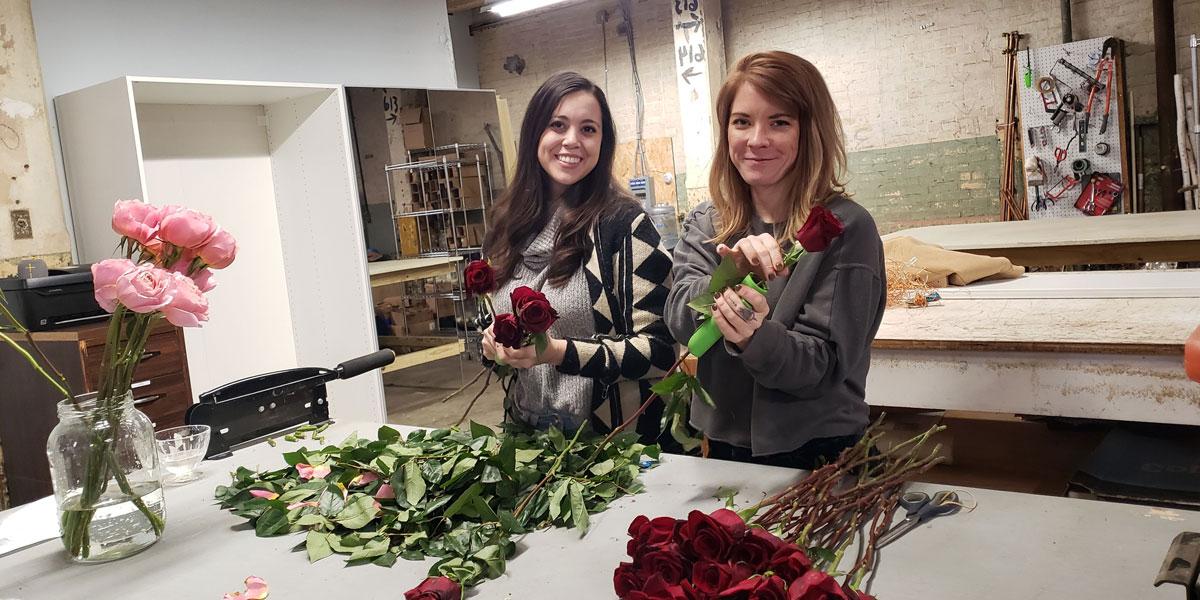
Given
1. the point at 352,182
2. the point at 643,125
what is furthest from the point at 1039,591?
the point at 643,125

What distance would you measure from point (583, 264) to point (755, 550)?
3.82 ft

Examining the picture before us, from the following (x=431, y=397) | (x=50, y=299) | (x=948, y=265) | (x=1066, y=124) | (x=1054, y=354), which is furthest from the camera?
(x=1066, y=124)

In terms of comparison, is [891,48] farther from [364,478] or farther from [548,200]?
[364,478]

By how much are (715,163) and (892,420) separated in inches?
64.4

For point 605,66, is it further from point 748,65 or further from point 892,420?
point 748,65

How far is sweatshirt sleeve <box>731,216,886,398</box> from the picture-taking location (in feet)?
4.70

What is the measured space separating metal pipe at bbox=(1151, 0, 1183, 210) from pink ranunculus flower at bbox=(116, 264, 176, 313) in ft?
22.3

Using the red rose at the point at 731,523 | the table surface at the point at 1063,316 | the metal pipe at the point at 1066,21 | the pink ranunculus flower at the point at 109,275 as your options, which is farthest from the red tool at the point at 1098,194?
the pink ranunculus flower at the point at 109,275

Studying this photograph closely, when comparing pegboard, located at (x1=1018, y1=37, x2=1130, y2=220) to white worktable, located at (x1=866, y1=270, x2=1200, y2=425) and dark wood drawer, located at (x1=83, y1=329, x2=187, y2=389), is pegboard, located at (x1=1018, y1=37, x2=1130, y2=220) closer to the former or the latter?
white worktable, located at (x1=866, y1=270, x2=1200, y2=425)

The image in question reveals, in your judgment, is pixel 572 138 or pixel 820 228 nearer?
pixel 820 228

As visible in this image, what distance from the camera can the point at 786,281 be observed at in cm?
156

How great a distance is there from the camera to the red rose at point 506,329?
146 cm

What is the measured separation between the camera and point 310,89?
4746 mm

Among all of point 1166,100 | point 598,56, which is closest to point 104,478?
point 1166,100
